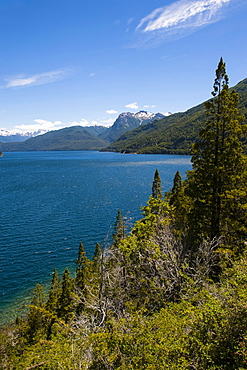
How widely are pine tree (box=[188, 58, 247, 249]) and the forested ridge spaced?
8 centimetres

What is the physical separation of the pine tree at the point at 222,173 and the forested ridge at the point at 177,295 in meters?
0.08

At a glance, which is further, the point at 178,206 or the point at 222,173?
the point at 178,206

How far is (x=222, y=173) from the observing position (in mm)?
18812

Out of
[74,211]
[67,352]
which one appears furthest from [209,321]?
[74,211]

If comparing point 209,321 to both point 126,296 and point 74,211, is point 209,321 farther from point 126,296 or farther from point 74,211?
point 74,211

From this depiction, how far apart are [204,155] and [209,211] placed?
15.0 feet

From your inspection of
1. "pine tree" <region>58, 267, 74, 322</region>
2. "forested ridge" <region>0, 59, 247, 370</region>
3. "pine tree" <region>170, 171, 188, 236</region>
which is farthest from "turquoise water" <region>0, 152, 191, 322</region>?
"pine tree" <region>58, 267, 74, 322</region>

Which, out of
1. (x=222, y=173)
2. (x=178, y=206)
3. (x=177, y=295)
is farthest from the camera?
(x=178, y=206)

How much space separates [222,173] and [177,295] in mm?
9555

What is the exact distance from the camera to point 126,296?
15898mm

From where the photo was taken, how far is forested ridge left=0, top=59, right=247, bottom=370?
9.04m

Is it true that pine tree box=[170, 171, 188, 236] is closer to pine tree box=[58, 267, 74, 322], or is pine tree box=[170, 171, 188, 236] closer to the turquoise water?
the turquoise water

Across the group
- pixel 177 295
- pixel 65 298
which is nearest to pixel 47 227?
pixel 65 298

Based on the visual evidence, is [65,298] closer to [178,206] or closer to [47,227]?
[178,206]
